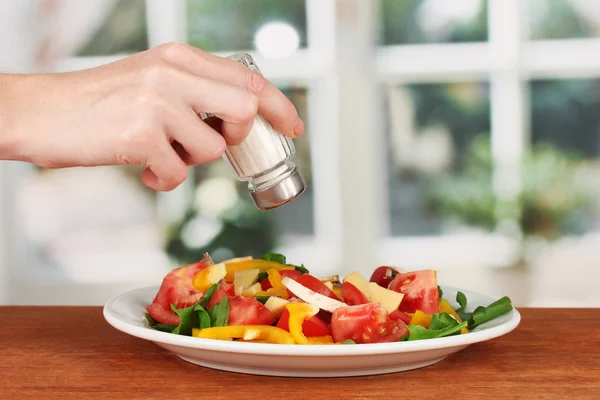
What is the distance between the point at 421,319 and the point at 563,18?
294cm

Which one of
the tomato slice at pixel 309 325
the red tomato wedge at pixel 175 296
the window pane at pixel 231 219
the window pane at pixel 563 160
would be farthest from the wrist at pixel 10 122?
the window pane at pixel 563 160

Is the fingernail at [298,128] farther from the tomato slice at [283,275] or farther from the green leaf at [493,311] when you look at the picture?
the green leaf at [493,311]

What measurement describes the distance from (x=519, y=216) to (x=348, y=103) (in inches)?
34.9

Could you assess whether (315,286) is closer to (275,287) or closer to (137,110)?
(275,287)

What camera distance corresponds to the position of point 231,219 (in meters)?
3.57

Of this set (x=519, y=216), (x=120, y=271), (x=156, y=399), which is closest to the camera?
(x=156, y=399)

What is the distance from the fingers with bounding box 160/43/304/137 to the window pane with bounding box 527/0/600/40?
288 cm

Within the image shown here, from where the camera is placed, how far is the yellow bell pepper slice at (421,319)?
3.36ft

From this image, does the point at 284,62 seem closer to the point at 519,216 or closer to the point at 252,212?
the point at 252,212

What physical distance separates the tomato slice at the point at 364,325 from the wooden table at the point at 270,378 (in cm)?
5

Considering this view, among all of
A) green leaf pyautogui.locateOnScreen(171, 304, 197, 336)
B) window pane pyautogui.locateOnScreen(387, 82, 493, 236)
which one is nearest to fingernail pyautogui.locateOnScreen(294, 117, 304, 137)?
green leaf pyautogui.locateOnScreen(171, 304, 197, 336)

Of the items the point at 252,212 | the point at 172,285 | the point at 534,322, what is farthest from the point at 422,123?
the point at 172,285

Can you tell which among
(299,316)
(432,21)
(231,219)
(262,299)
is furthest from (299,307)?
(432,21)

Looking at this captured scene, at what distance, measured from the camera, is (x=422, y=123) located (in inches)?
144
